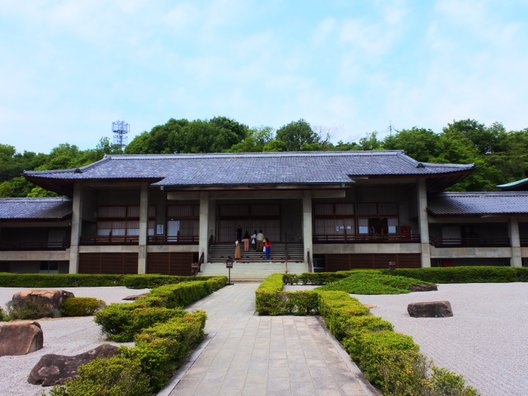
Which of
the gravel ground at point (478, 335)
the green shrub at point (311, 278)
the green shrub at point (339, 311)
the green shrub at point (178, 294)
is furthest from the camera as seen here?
the green shrub at point (311, 278)

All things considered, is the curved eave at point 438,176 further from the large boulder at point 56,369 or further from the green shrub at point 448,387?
the green shrub at point 448,387

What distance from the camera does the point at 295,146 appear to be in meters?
57.8

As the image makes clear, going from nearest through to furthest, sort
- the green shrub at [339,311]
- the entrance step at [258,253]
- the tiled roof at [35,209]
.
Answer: the green shrub at [339,311]
the entrance step at [258,253]
the tiled roof at [35,209]

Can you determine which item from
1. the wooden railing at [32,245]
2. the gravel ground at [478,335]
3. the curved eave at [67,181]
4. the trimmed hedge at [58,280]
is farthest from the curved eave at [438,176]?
the wooden railing at [32,245]

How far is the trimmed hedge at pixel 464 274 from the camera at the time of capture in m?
21.5

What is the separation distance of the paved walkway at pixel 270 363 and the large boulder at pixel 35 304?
4.78 m

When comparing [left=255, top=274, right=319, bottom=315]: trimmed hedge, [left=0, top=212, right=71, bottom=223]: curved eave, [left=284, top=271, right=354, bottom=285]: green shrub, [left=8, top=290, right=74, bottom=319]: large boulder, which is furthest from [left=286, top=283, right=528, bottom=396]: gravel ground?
[left=0, top=212, right=71, bottom=223]: curved eave

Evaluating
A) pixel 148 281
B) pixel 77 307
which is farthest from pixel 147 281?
pixel 77 307

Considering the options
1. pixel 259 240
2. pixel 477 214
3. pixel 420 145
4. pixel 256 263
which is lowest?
pixel 256 263

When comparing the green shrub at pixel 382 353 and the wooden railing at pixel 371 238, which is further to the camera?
the wooden railing at pixel 371 238

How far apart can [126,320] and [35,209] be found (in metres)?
25.5

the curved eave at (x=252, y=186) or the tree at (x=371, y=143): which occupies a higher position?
the tree at (x=371, y=143)

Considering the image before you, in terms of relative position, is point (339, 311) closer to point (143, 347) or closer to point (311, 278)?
point (143, 347)

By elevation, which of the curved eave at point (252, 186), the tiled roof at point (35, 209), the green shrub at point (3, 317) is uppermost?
the curved eave at point (252, 186)
